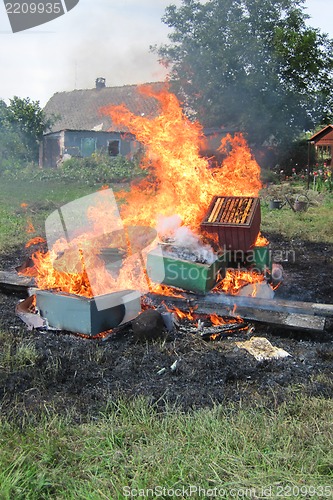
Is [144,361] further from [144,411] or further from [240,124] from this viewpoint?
[240,124]

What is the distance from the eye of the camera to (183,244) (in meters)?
6.48

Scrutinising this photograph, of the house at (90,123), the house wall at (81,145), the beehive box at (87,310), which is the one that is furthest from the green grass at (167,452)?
the house wall at (81,145)

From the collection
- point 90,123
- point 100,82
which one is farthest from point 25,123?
point 100,82

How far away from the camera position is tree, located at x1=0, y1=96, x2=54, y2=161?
3064 cm

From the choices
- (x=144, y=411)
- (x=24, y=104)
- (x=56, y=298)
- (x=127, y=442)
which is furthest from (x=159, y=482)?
(x=24, y=104)

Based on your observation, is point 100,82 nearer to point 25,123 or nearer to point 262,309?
point 25,123

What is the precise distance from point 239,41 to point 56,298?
23.1 meters

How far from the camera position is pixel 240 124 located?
1009 inches

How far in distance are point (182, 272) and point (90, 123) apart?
31.6 metres

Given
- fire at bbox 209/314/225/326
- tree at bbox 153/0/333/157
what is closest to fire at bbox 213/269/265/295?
fire at bbox 209/314/225/326

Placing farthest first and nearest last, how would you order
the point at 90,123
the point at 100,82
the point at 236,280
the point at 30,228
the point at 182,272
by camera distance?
1. the point at 100,82
2. the point at 90,123
3. the point at 30,228
4. the point at 236,280
5. the point at 182,272

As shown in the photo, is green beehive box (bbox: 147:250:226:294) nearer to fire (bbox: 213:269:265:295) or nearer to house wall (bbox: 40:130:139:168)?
fire (bbox: 213:269:265:295)

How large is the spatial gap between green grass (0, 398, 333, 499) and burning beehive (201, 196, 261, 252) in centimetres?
340

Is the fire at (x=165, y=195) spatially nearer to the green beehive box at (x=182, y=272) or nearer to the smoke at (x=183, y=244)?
the green beehive box at (x=182, y=272)
